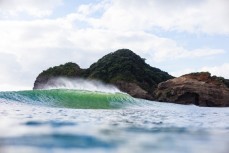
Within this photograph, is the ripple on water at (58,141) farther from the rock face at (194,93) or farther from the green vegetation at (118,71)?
the green vegetation at (118,71)

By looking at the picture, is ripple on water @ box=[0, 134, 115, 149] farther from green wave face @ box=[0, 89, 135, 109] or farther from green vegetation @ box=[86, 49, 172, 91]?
green vegetation @ box=[86, 49, 172, 91]

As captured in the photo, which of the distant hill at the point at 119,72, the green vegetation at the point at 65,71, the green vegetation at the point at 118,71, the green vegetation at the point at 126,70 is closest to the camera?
the distant hill at the point at 119,72

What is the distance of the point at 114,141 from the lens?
19.0 feet

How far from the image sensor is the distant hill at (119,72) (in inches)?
2045

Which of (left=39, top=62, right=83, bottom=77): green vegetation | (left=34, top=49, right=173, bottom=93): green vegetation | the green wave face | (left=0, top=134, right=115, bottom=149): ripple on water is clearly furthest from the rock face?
(left=0, top=134, right=115, bottom=149): ripple on water

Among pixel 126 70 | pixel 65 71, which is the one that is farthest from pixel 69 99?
pixel 65 71

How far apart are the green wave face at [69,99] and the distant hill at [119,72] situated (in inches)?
940

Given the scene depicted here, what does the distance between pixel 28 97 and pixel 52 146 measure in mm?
14885

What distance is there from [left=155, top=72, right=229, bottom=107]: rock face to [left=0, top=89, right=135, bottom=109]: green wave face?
59.6ft

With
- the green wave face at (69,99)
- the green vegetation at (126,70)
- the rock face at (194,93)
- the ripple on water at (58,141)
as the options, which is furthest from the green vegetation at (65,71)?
the ripple on water at (58,141)

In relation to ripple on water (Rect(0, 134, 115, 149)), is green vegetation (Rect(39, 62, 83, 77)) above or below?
above

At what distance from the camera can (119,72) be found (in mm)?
55250

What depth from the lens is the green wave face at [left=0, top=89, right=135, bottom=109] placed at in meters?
19.3

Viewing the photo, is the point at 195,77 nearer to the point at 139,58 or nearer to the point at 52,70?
the point at 139,58
